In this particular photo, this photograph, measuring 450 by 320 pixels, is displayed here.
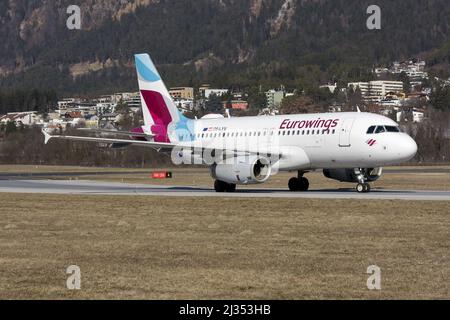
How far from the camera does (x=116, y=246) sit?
89.4 ft

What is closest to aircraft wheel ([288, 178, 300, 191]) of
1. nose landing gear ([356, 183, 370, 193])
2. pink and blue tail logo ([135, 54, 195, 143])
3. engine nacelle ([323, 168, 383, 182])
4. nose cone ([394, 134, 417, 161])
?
engine nacelle ([323, 168, 383, 182])

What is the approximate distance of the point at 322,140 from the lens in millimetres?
52062

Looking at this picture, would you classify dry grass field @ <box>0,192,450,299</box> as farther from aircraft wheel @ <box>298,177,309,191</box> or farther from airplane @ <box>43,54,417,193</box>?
aircraft wheel @ <box>298,177,309,191</box>

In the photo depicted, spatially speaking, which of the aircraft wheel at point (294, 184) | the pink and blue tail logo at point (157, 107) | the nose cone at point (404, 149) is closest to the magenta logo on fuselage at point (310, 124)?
the aircraft wheel at point (294, 184)

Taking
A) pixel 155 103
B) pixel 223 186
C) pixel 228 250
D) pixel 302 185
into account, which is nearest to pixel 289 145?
pixel 302 185

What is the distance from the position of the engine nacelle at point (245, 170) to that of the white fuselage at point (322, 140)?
3.22 feet

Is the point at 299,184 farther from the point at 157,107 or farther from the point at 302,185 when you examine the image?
the point at 157,107

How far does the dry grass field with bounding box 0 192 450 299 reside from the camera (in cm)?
1998

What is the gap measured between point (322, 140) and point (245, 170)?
4.27 m

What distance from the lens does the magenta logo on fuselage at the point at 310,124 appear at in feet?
172

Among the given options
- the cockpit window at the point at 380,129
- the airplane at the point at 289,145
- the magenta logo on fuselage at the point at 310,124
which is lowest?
the airplane at the point at 289,145

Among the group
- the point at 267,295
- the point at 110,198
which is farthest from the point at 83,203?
the point at 267,295

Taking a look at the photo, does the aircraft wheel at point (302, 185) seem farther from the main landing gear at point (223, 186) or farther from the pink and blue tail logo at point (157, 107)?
the pink and blue tail logo at point (157, 107)
